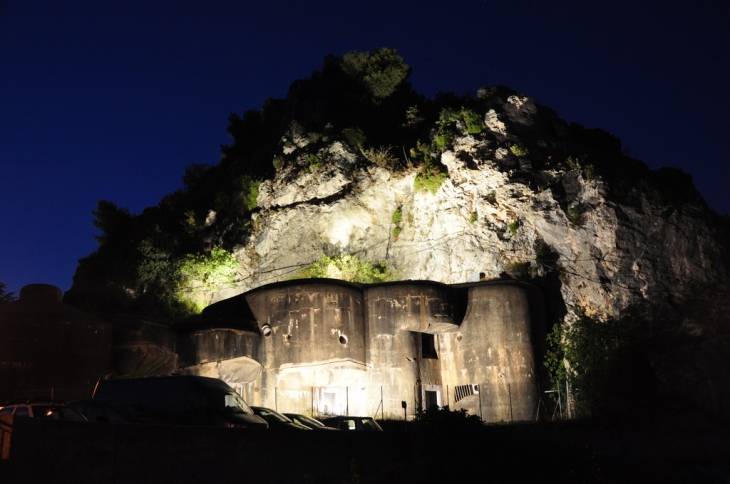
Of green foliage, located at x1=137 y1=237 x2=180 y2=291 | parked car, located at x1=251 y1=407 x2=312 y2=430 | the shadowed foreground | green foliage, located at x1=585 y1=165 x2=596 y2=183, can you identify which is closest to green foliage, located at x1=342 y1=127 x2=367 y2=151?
green foliage, located at x1=137 y1=237 x2=180 y2=291

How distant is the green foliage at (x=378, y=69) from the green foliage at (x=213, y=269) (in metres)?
19.5

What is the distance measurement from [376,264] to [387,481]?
2586 cm

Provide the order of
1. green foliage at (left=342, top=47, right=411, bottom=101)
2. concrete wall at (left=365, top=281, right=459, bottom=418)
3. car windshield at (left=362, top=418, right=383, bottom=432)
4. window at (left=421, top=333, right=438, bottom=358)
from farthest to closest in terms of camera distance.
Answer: green foliage at (left=342, top=47, right=411, bottom=101) < window at (left=421, top=333, right=438, bottom=358) < concrete wall at (left=365, top=281, right=459, bottom=418) < car windshield at (left=362, top=418, right=383, bottom=432)

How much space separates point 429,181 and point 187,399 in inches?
984

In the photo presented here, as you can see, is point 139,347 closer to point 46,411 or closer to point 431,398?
point 46,411

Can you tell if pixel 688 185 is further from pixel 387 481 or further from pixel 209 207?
pixel 209 207

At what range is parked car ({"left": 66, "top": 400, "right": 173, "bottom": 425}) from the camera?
1748 centimetres

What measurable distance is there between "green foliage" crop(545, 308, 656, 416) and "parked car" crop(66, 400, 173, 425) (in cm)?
1904

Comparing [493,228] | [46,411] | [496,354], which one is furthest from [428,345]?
[46,411]

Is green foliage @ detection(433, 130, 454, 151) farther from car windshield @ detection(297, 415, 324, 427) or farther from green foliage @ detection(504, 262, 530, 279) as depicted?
car windshield @ detection(297, 415, 324, 427)

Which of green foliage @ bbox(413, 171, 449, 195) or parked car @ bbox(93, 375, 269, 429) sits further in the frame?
green foliage @ bbox(413, 171, 449, 195)

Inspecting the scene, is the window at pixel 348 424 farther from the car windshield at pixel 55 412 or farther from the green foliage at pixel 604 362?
the green foliage at pixel 604 362

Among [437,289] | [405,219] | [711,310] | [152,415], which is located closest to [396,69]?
[405,219]

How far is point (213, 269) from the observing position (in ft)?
148
